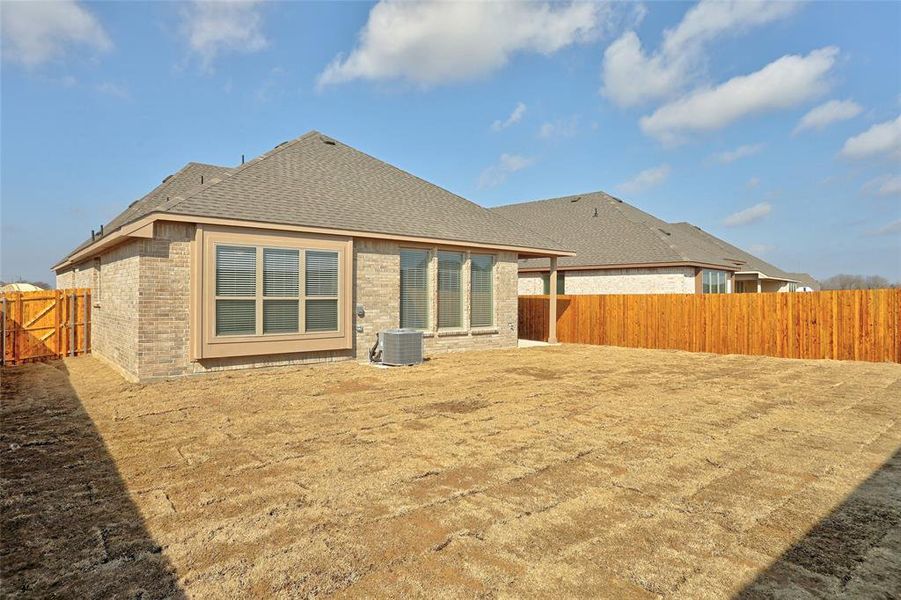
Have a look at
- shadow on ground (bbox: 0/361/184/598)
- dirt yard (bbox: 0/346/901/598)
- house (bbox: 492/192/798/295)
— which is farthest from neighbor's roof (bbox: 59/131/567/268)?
shadow on ground (bbox: 0/361/184/598)

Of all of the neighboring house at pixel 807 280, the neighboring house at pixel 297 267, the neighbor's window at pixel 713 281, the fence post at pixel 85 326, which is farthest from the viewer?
the neighboring house at pixel 807 280

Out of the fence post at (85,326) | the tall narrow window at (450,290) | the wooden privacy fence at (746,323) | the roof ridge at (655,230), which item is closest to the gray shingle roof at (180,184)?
the fence post at (85,326)

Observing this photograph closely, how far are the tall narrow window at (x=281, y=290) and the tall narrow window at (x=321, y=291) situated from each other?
27 cm

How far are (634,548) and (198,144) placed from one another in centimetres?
2095

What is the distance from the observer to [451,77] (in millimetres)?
17953

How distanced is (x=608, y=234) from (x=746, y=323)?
868cm

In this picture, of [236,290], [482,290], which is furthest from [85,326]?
[482,290]

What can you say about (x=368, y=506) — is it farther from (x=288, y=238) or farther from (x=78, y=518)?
(x=288, y=238)

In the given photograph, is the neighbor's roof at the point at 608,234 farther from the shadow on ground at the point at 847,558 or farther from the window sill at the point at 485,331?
the shadow on ground at the point at 847,558

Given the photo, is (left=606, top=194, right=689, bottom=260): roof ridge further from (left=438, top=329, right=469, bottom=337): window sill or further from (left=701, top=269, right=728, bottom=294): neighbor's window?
(left=438, top=329, right=469, bottom=337): window sill

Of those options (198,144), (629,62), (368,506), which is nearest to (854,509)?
(368,506)

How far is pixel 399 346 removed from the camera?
1062 cm

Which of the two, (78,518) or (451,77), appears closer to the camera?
(78,518)

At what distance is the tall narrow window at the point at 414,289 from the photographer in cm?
1217
